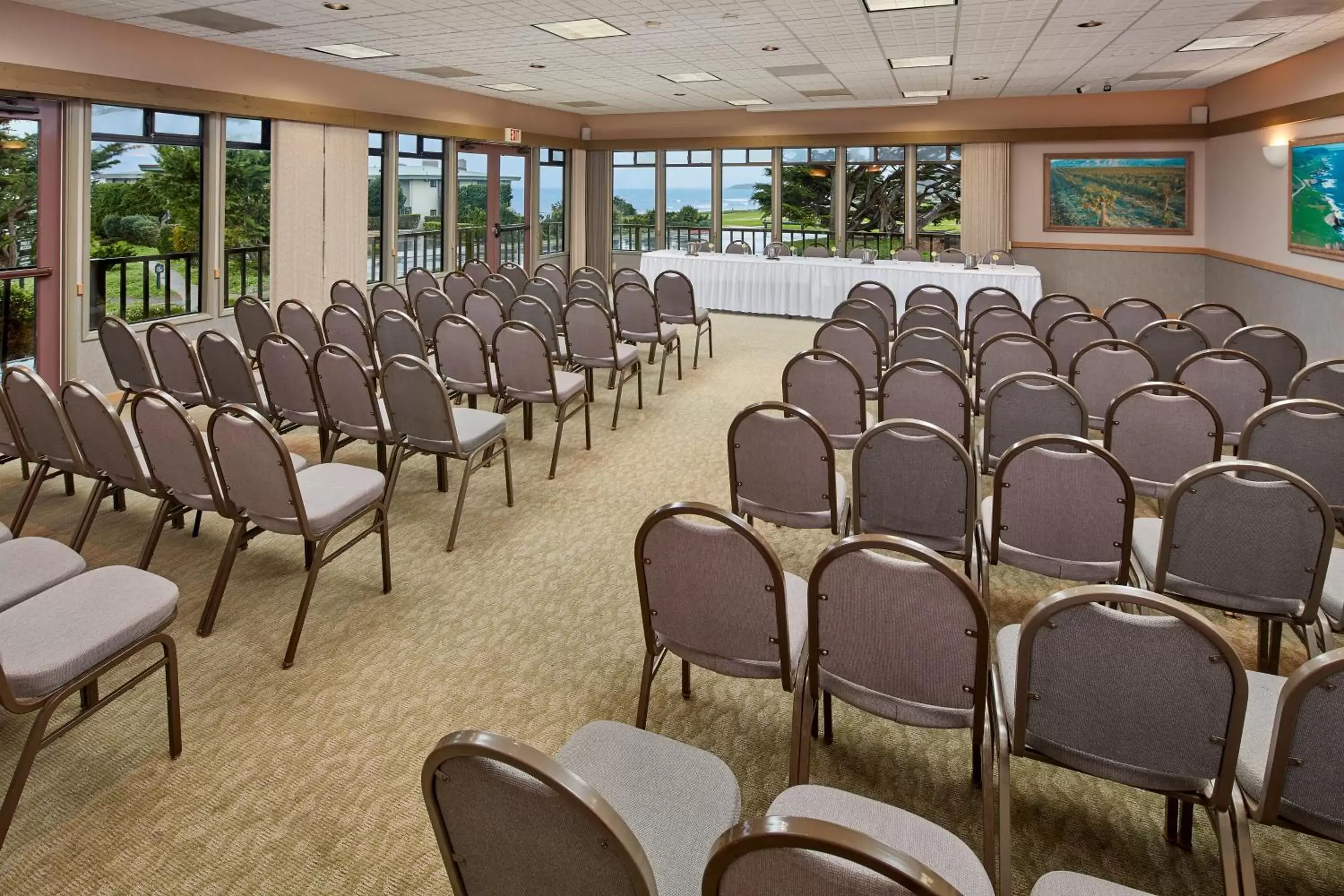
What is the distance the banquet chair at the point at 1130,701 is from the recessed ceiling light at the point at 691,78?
32.1 ft

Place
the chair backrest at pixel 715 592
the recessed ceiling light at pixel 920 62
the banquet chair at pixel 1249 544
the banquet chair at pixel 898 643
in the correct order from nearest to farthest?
the banquet chair at pixel 898 643, the chair backrest at pixel 715 592, the banquet chair at pixel 1249 544, the recessed ceiling light at pixel 920 62

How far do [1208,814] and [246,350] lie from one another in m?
6.98

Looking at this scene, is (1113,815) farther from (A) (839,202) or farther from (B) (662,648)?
(A) (839,202)

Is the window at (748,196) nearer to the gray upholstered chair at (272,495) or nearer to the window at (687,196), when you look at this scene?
the window at (687,196)

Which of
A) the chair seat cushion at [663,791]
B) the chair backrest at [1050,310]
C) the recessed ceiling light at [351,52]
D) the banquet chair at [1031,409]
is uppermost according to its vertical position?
the recessed ceiling light at [351,52]

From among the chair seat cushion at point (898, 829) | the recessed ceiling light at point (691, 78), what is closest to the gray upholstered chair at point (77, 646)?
the chair seat cushion at point (898, 829)

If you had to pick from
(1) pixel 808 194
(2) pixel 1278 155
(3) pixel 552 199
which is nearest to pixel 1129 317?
(2) pixel 1278 155

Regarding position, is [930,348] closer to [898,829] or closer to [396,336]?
[396,336]

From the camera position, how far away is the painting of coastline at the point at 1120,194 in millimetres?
12492

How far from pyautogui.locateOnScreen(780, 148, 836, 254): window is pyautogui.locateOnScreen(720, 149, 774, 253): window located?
25 cm

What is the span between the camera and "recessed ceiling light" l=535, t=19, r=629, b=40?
750 centimetres

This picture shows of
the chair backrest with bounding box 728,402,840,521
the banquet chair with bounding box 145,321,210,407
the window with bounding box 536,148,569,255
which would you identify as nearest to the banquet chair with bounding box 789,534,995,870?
the chair backrest with bounding box 728,402,840,521

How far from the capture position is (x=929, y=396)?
14.4 ft

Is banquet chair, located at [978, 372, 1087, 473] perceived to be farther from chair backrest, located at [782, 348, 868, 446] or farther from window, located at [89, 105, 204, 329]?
window, located at [89, 105, 204, 329]
